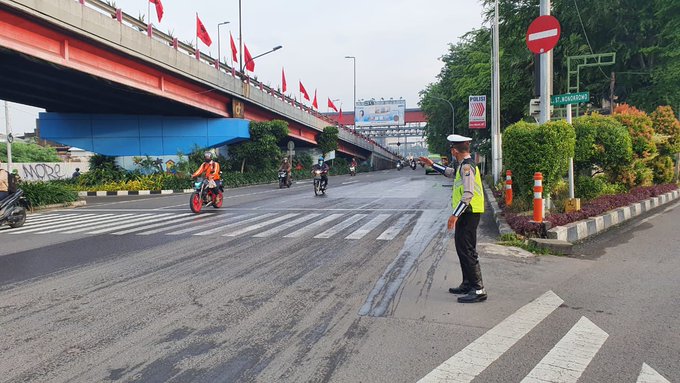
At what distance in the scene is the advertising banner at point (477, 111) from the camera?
75.6 ft

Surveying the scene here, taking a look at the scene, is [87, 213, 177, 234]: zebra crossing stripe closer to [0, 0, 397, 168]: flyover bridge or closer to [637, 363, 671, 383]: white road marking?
[0, 0, 397, 168]: flyover bridge

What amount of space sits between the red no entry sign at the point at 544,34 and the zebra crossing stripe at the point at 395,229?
4.43 m

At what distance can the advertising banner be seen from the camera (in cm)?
2303

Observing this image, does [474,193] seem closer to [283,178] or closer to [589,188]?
[589,188]

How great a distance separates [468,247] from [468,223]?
0.25 meters

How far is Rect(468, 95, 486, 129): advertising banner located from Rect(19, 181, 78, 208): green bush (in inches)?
693

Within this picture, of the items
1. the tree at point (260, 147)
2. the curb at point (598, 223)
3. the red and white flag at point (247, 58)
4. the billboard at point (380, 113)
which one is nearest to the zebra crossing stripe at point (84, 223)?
the curb at point (598, 223)

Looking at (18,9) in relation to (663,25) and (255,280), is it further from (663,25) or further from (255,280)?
(663,25)

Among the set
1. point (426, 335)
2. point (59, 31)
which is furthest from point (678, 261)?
point (59, 31)

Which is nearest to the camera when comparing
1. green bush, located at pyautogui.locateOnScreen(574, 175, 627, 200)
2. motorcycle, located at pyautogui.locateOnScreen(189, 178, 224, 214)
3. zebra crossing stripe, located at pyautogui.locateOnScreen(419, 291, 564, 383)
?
zebra crossing stripe, located at pyautogui.locateOnScreen(419, 291, 564, 383)

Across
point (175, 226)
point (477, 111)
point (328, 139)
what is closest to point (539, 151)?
point (175, 226)

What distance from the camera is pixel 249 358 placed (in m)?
3.49

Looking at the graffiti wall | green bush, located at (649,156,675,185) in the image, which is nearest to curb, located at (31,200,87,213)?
the graffiti wall

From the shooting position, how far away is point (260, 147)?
1162 inches
